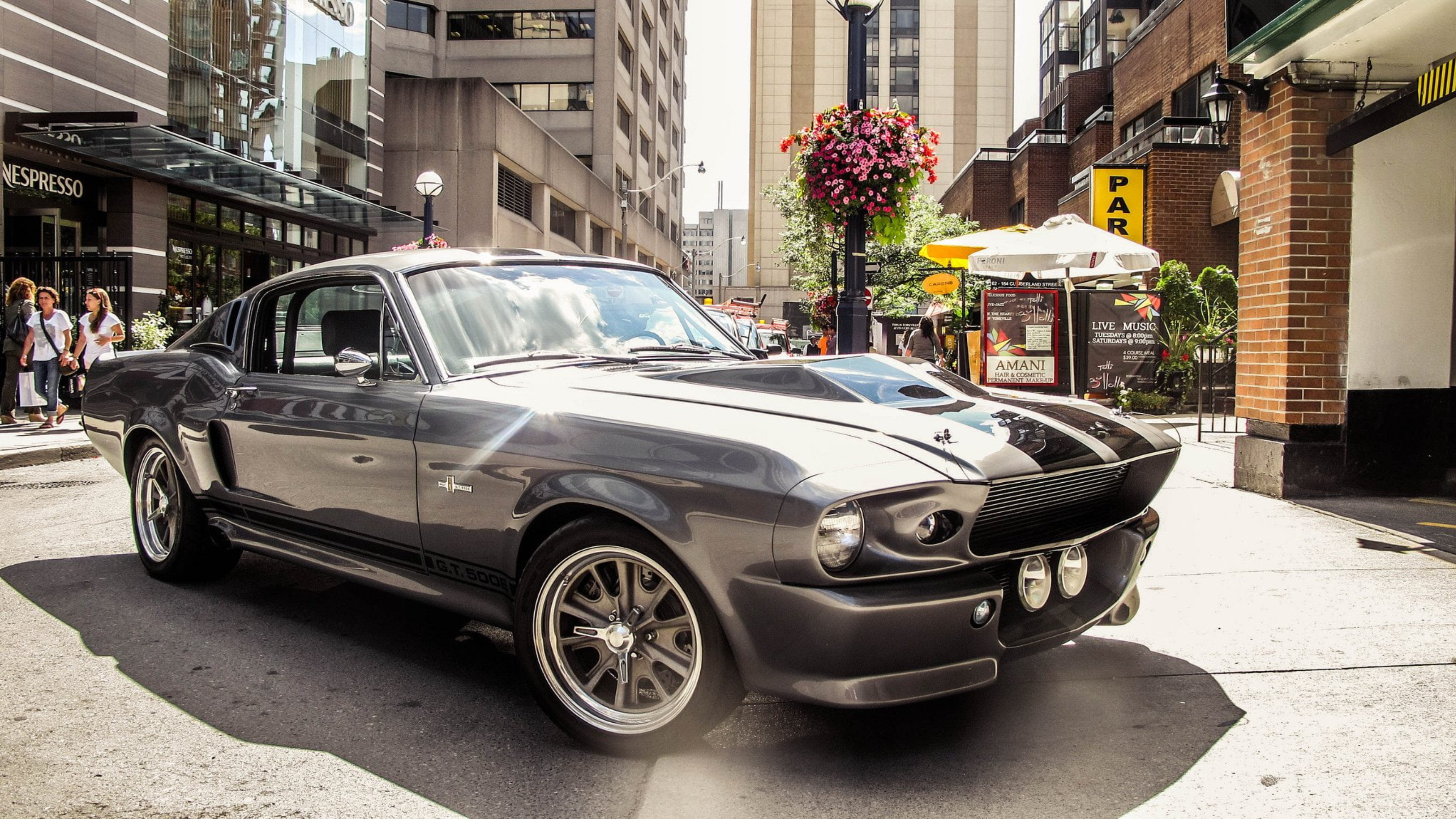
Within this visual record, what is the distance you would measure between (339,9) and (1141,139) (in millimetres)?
18616

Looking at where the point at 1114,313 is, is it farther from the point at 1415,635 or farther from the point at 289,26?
the point at 289,26

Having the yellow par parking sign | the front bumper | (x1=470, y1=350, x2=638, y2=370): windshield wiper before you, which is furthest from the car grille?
the yellow par parking sign

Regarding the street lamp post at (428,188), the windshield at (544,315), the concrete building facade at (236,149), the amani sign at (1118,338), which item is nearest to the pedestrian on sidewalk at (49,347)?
the concrete building facade at (236,149)

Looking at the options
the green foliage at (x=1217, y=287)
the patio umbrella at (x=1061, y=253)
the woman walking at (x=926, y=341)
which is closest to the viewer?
the patio umbrella at (x=1061, y=253)

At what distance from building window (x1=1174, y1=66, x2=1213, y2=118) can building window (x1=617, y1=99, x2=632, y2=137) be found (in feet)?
105

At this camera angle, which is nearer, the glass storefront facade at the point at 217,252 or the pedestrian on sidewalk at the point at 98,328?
the pedestrian on sidewalk at the point at 98,328

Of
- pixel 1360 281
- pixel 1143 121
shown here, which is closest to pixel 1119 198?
pixel 1143 121

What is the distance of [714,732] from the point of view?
317cm

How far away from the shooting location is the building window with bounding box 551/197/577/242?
41594 mm

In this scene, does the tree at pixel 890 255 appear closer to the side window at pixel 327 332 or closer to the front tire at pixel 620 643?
the side window at pixel 327 332

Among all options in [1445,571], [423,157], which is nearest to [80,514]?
[1445,571]

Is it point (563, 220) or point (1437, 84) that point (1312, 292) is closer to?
point (1437, 84)

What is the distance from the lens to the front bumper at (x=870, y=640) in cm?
251

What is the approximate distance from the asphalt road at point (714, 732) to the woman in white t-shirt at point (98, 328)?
344 inches
